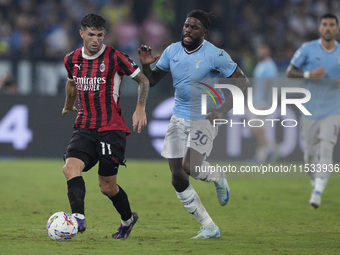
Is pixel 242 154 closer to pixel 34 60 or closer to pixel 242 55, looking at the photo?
pixel 242 55

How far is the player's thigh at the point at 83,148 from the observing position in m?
6.75

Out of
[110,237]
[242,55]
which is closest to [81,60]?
[110,237]

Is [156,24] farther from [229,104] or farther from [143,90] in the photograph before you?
[143,90]

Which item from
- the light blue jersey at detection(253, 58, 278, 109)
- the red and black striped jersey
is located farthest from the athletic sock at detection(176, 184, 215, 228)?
the light blue jersey at detection(253, 58, 278, 109)

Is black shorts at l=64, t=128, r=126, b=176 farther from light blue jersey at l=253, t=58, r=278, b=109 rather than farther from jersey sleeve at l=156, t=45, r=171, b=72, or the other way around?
light blue jersey at l=253, t=58, r=278, b=109

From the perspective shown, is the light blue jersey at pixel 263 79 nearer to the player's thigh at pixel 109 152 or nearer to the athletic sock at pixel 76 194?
the player's thigh at pixel 109 152

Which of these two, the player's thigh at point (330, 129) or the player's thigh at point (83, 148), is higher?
the player's thigh at point (83, 148)

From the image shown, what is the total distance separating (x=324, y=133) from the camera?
998 cm

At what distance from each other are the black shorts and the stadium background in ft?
23.6

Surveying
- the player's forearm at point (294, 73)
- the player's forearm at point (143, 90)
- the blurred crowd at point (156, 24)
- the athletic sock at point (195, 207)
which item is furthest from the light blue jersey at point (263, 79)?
the player's forearm at point (143, 90)

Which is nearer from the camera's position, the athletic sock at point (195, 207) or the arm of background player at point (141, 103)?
the arm of background player at point (141, 103)

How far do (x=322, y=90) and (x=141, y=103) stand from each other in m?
4.11

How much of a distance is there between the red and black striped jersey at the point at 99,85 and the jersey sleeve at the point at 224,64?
0.83 m

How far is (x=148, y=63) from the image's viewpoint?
7285 millimetres
